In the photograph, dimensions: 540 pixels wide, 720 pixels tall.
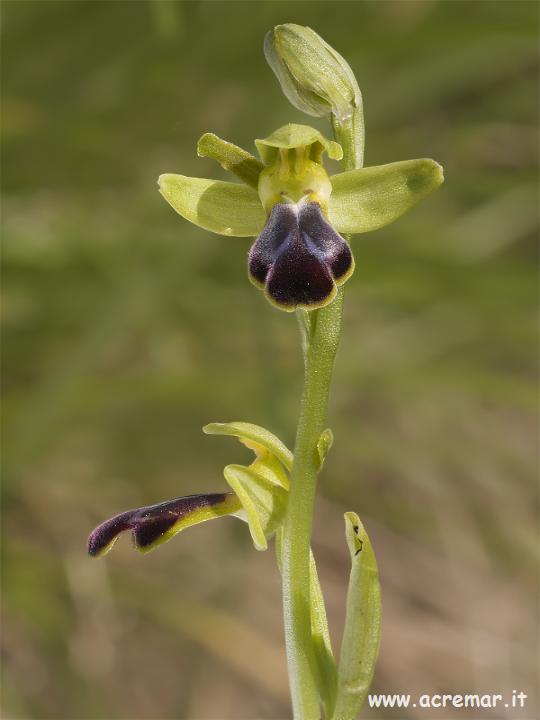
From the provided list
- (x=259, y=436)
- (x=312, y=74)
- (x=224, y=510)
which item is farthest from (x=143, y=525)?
(x=312, y=74)

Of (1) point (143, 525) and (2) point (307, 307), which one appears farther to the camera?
(1) point (143, 525)

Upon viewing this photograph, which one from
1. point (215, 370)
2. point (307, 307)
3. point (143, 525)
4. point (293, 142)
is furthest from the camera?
point (215, 370)

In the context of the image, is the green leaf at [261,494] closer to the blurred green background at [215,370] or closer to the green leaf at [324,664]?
the green leaf at [324,664]

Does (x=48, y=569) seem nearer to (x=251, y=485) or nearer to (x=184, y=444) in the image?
(x=184, y=444)

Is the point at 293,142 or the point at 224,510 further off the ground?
the point at 293,142

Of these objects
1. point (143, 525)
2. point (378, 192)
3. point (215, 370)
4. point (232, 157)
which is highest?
point (215, 370)

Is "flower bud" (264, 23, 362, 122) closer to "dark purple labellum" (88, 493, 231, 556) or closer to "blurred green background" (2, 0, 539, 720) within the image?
"dark purple labellum" (88, 493, 231, 556)

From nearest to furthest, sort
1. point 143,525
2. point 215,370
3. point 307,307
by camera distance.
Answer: point 307,307 < point 143,525 < point 215,370

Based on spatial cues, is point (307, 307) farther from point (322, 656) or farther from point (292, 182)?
point (322, 656)
